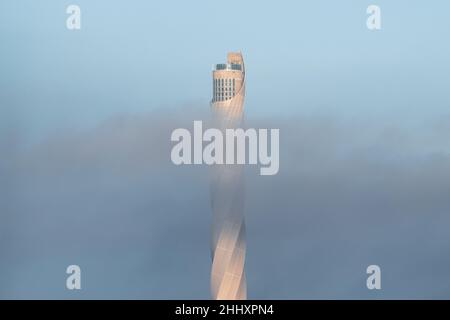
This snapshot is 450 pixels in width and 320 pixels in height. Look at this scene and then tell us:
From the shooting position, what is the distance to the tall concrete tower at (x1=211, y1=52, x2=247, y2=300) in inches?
585

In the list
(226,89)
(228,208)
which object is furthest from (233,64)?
(228,208)

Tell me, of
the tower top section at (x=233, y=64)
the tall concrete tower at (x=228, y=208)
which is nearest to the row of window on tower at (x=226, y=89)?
the tall concrete tower at (x=228, y=208)

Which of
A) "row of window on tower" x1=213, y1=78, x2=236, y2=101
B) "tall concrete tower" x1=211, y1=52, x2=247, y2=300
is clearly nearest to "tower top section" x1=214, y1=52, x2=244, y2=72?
"tall concrete tower" x1=211, y1=52, x2=247, y2=300

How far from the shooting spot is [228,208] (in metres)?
15.0

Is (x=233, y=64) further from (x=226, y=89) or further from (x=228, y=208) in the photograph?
Answer: (x=228, y=208)

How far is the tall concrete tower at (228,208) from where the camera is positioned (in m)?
14.9

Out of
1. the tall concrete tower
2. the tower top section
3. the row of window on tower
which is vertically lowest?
the tall concrete tower

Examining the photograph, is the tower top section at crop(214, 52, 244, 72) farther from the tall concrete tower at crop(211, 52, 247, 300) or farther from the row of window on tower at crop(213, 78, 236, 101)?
the row of window on tower at crop(213, 78, 236, 101)

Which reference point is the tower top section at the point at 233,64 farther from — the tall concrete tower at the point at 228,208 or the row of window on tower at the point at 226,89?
the row of window on tower at the point at 226,89
